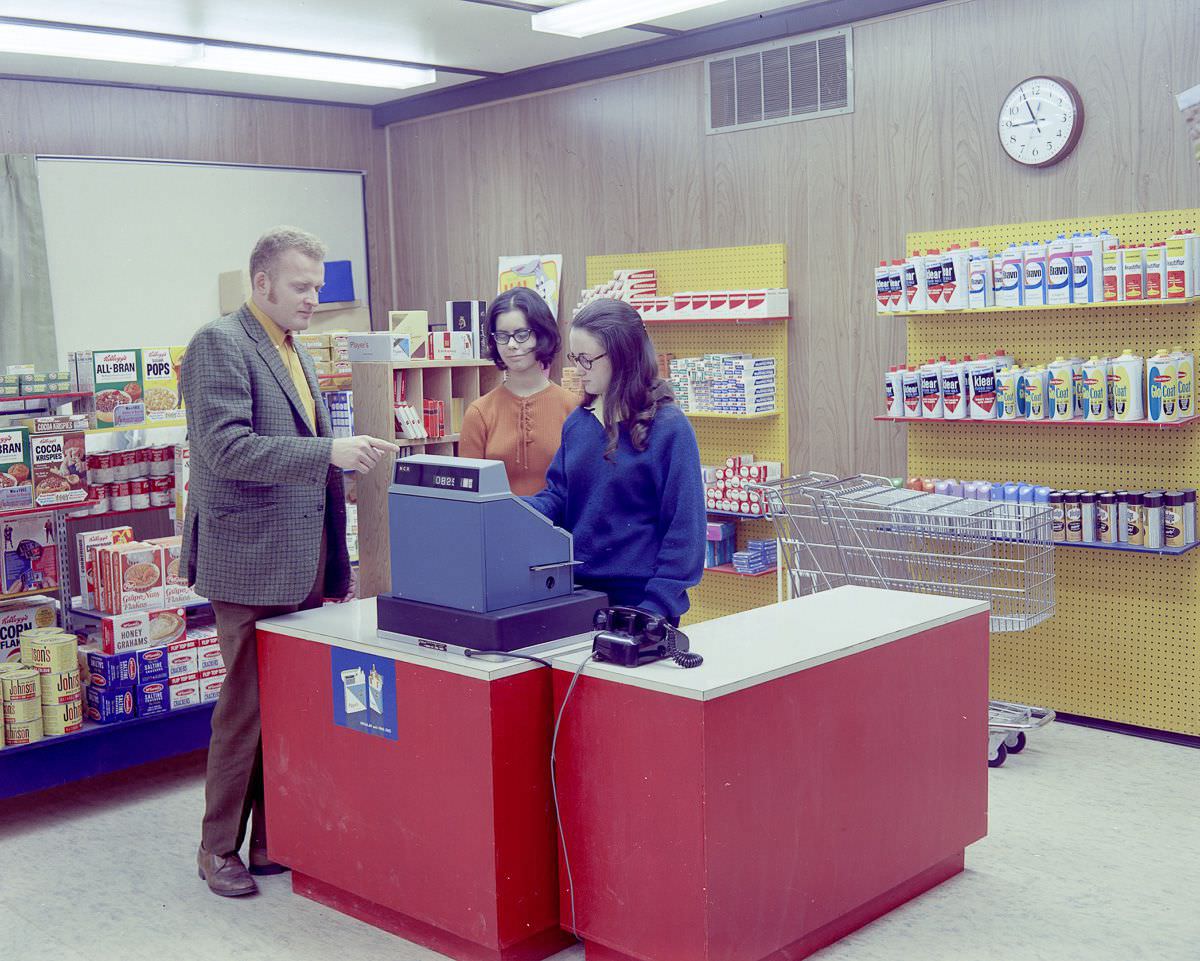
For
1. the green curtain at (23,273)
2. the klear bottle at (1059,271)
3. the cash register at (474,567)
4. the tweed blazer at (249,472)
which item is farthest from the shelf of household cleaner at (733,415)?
the green curtain at (23,273)

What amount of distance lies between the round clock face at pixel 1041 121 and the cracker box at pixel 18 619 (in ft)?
14.6

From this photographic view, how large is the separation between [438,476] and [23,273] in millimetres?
4837

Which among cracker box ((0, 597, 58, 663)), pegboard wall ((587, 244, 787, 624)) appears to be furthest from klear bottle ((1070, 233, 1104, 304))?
cracker box ((0, 597, 58, 663))

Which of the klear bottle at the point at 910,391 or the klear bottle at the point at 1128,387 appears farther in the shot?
the klear bottle at the point at 910,391

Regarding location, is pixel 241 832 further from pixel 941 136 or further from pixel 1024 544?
pixel 941 136

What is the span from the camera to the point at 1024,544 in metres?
5.23

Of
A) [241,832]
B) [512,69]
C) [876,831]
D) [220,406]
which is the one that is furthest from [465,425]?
[512,69]

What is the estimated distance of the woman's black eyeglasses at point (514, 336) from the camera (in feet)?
13.9

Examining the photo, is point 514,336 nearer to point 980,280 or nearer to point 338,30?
point 980,280

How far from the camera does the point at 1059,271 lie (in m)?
5.18

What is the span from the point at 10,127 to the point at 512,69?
2.84m

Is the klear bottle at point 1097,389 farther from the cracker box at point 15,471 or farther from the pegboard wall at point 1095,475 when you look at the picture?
the cracker box at point 15,471

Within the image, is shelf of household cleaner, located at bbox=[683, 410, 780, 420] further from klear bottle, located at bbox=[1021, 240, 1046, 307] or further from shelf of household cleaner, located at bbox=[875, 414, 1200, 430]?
klear bottle, located at bbox=[1021, 240, 1046, 307]

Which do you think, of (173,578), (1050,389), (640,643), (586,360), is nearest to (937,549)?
(1050,389)
